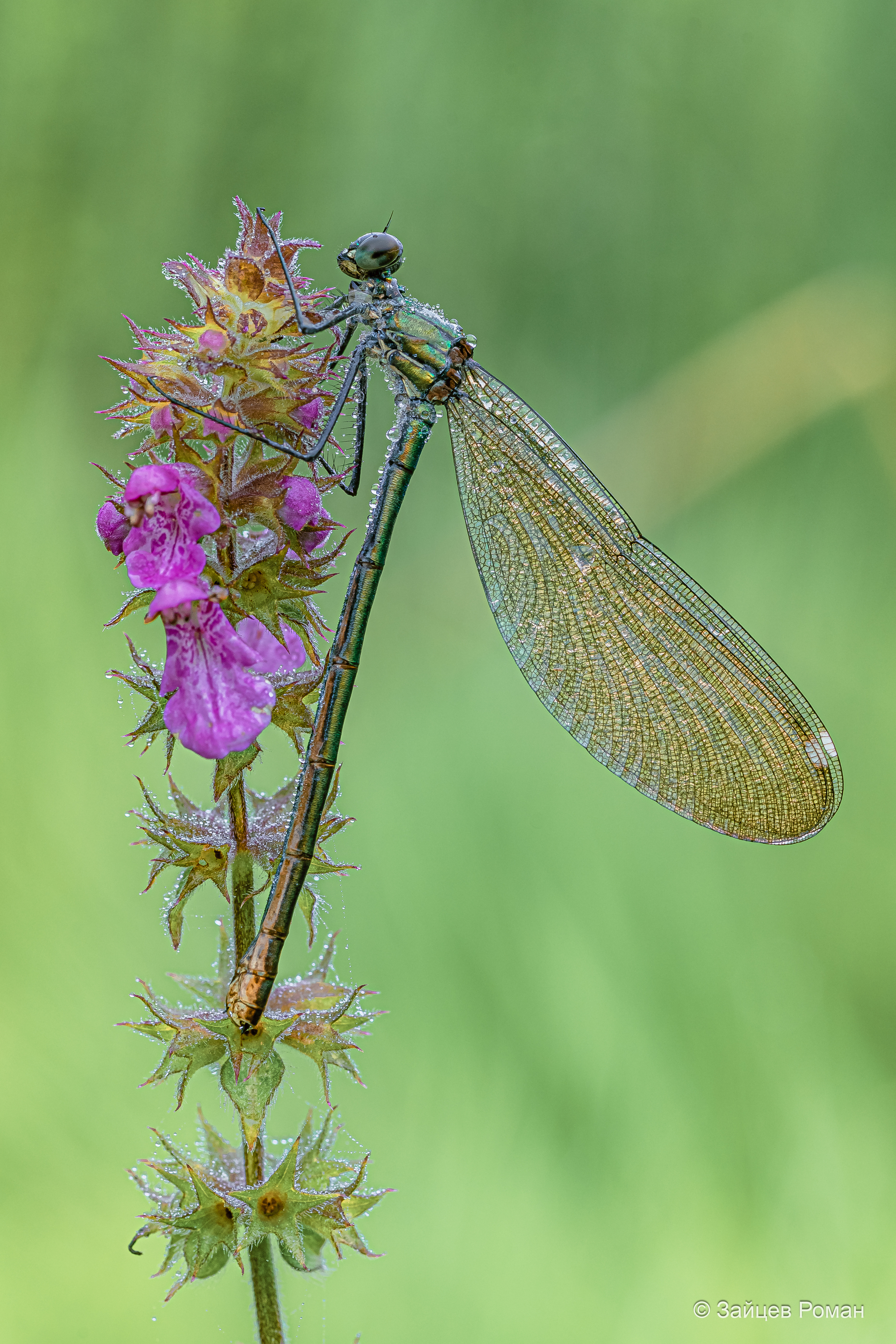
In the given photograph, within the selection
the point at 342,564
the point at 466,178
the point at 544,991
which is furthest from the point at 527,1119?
the point at 466,178

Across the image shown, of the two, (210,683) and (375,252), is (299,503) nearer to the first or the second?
(210,683)

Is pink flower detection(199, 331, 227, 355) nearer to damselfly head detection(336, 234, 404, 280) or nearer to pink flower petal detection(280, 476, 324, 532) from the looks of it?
pink flower petal detection(280, 476, 324, 532)

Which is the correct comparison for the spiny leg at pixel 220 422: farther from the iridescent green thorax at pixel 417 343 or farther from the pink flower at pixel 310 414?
the iridescent green thorax at pixel 417 343

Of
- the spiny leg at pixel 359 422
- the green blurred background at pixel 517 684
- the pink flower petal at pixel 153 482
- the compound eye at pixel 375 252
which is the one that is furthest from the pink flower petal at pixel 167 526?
the green blurred background at pixel 517 684

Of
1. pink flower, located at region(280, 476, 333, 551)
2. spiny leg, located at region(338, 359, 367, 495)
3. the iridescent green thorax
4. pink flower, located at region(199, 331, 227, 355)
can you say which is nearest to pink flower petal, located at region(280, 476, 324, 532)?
pink flower, located at region(280, 476, 333, 551)

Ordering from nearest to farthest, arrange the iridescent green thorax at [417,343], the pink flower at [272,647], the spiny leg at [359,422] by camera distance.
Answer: the pink flower at [272,647], the spiny leg at [359,422], the iridescent green thorax at [417,343]

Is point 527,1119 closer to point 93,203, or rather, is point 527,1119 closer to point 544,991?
point 544,991

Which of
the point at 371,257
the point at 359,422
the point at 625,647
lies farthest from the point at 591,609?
the point at 371,257
